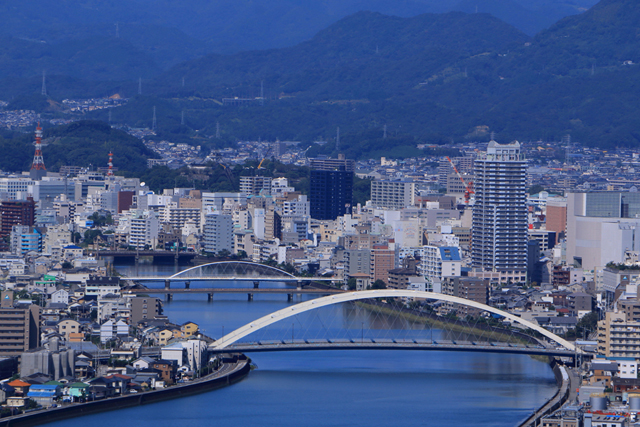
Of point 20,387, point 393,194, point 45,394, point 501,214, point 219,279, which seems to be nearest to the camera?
point 45,394

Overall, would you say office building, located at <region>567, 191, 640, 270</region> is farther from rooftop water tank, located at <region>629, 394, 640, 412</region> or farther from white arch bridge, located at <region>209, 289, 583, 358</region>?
rooftop water tank, located at <region>629, 394, 640, 412</region>

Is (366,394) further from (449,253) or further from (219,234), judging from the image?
(219,234)

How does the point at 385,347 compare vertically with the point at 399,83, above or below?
below

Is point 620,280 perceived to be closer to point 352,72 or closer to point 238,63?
point 352,72

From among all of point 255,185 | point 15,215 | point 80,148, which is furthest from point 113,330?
point 80,148

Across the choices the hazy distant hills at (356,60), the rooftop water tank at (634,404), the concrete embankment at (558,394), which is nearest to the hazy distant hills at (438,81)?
the hazy distant hills at (356,60)

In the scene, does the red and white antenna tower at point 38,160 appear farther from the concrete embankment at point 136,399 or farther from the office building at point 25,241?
the concrete embankment at point 136,399

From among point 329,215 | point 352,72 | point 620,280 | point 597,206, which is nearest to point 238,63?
point 352,72
